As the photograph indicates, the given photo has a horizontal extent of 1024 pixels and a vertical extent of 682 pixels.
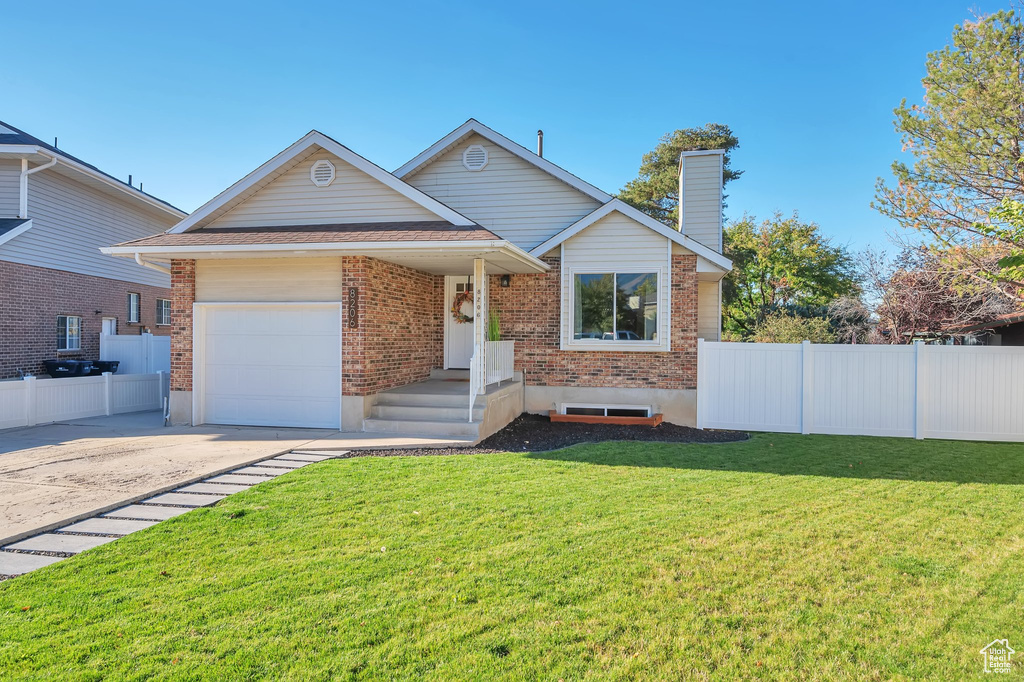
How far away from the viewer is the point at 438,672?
2.85 m

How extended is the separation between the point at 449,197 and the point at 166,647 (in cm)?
1167

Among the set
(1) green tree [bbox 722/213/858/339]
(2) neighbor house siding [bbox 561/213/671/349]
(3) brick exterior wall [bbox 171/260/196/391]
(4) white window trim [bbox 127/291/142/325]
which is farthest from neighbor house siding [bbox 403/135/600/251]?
(1) green tree [bbox 722/213/858/339]

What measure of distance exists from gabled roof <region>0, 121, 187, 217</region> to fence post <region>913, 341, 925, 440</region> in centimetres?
1985

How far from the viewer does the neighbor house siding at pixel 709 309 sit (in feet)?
44.4

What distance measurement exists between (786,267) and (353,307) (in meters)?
25.3

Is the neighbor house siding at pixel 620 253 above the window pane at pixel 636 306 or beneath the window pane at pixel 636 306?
above

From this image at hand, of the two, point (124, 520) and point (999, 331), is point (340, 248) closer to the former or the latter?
point (124, 520)

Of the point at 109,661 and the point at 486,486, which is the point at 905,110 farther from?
the point at 109,661

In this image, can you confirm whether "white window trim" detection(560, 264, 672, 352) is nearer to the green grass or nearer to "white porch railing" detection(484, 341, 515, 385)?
"white porch railing" detection(484, 341, 515, 385)

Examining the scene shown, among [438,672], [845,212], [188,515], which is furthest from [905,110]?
[845,212]

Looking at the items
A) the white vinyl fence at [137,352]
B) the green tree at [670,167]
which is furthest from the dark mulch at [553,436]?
the green tree at [670,167]

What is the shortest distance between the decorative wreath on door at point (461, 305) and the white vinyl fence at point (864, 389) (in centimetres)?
507

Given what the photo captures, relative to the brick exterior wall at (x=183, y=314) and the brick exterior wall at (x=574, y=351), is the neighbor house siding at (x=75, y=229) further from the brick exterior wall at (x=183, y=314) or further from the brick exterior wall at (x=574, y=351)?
the brick exterior wall at (x=574, y=351)

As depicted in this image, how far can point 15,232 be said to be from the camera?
1376 cm
